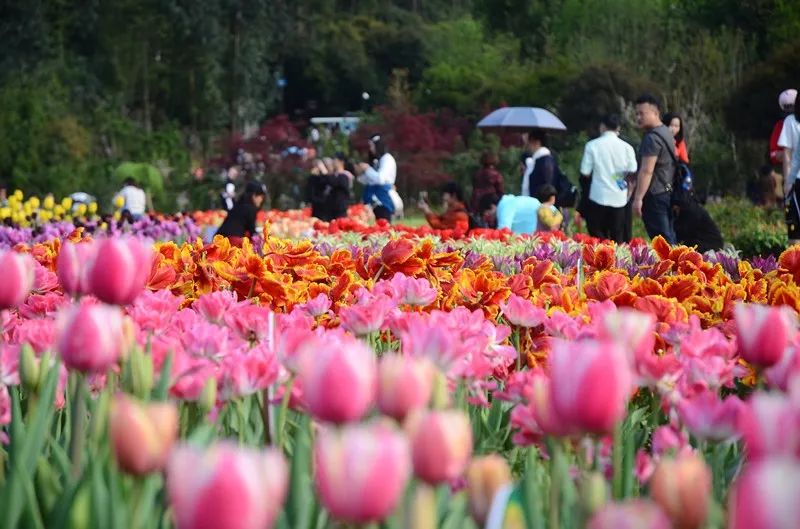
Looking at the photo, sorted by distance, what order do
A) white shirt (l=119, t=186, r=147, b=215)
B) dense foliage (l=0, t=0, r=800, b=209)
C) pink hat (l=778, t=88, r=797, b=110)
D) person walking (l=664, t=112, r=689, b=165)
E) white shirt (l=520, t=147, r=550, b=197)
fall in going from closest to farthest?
pink hat (l=778, t=88, r=797, b=110) → person walking (l=664, t=112, r=689, b=165) → white shirt (l=520, t=147, r=550, b=197) → white shirt (l=119, t=186, r=147, b=215) → dense foliage (l=0, t=0, r=800, b=209)

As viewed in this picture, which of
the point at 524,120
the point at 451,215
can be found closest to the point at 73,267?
the point at 451,215

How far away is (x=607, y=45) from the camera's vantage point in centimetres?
3569

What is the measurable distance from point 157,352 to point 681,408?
2.44 ft

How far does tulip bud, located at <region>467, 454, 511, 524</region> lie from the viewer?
53.0 inches

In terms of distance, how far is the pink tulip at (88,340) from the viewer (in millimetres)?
1479

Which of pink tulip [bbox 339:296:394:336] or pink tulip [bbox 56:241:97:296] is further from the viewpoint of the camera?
pink tulip [bbox 339:296:394:336]

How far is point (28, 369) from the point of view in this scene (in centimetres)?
186

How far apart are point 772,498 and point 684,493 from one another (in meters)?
0.30

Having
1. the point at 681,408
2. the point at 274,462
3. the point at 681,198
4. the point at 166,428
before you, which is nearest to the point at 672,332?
the point at 681,408

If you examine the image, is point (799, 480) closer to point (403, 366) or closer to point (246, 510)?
point (246, 510)

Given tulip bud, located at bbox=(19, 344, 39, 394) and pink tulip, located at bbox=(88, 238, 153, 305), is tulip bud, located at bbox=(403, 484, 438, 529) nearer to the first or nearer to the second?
pink tulip, located at bbox=(88, 238, 153, 305)

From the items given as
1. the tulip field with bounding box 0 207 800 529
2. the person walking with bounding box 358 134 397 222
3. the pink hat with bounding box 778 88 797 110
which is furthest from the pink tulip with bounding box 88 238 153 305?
the person walking with bounding box 358 134 397 222

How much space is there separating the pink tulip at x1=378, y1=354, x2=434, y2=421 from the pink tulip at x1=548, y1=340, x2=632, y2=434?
17cm

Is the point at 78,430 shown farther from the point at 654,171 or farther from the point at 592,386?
the point at 654,171
